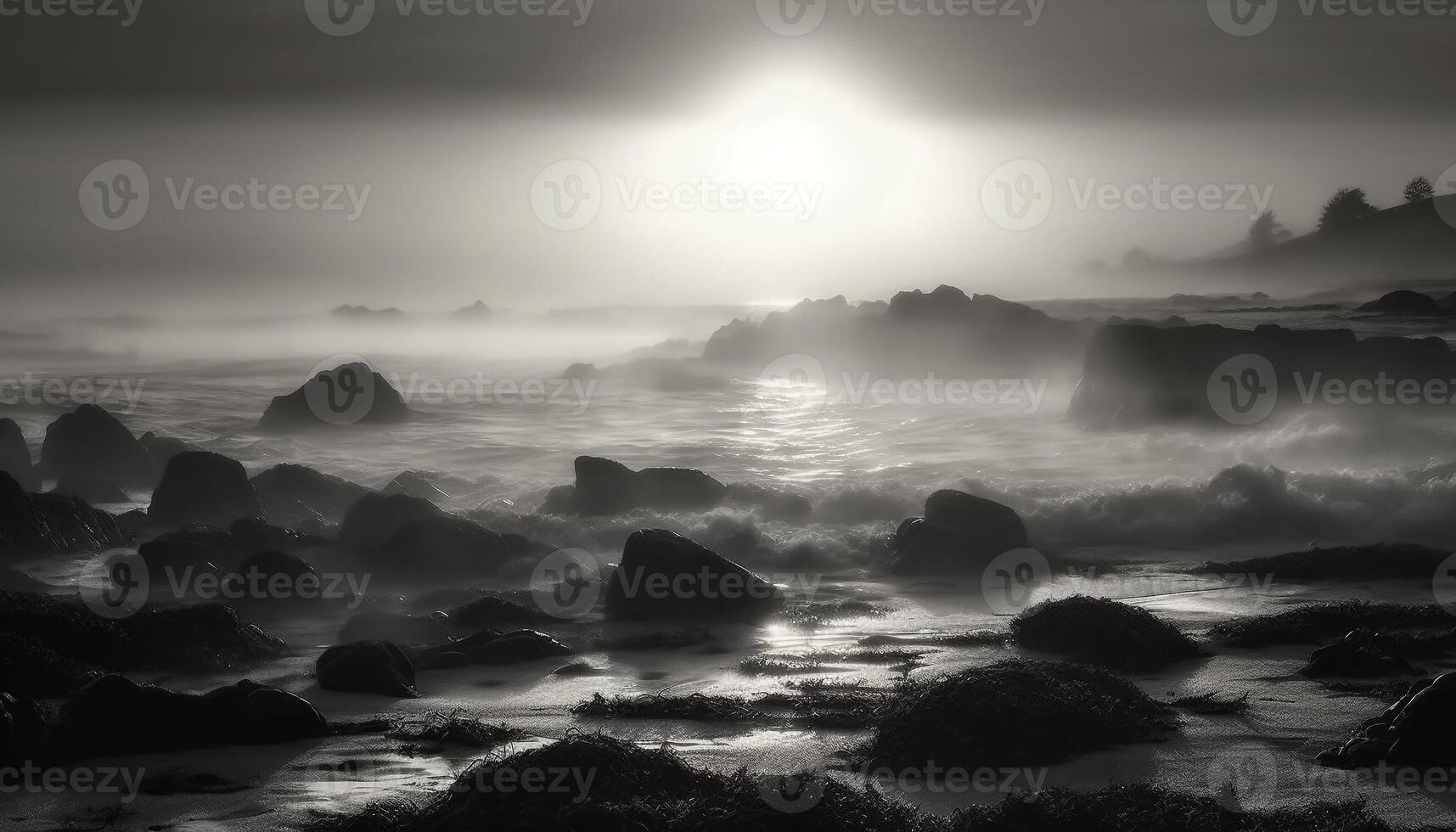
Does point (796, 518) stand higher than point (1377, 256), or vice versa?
point (1377, 256)

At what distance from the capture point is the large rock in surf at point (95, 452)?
3453cm

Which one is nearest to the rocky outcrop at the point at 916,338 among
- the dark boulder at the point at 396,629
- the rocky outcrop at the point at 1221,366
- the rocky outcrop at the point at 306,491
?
the rocky outcrop at the point at 1221,366

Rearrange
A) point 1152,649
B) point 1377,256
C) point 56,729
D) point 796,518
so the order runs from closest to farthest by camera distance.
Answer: point 56,729 < point 1152,649 < point 796,518 < point 1377,256

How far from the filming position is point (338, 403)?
4659 cm

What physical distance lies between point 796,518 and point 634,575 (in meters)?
10.2

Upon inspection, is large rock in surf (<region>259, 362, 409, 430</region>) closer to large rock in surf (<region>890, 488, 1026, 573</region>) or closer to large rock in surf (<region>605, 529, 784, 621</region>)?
large rock in surf (<region>890, 488, 1026, 573</region>)

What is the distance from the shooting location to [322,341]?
275 ft

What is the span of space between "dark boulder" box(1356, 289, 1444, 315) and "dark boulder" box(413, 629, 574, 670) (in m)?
42.6

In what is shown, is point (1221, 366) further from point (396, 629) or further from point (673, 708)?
point (673, 708)

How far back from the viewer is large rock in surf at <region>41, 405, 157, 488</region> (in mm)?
34531

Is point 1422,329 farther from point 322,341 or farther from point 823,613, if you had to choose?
point 322,341

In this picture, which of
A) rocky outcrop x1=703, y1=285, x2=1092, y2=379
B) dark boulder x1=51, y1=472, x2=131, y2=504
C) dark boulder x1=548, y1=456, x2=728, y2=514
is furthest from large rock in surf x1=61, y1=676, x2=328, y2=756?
rocky outcrop x1=703, y1=285, x2=1092, y2=379

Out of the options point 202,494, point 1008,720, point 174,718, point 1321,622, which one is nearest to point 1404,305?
point 1321,622

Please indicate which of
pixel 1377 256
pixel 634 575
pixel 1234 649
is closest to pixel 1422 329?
pixel 1377 256
